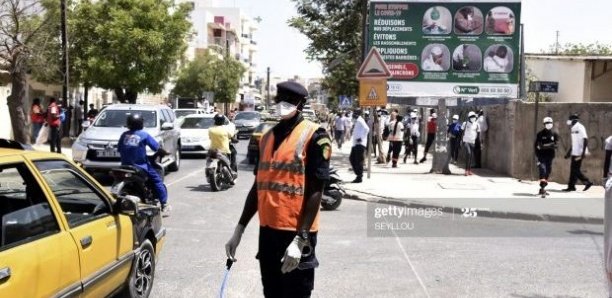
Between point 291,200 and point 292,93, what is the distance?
0.64 meters

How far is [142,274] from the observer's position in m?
5.54

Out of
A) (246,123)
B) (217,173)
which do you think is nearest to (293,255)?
(217,173)

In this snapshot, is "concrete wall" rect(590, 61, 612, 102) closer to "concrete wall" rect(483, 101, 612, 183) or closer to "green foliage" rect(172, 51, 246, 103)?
"concrete wall" rect(483, 101, 612, 183)

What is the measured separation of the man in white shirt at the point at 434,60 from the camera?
1767 cm

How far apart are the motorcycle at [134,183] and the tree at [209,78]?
49.7 metres

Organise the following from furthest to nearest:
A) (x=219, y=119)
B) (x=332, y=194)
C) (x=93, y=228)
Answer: (x=219, y=119) < (x=332, y=194) < (x=93, y=228)

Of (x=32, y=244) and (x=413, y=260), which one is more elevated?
(x=32, y=244)

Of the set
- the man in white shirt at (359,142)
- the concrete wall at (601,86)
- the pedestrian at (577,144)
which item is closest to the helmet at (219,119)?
the man in white shirt at (359,142)

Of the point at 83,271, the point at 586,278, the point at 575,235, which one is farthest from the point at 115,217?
the point at 575,235

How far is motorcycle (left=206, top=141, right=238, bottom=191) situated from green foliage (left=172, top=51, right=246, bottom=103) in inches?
1814

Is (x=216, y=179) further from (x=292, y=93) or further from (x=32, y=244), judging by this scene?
(x=32, y=244)

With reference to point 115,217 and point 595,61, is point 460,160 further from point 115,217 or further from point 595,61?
point 115,217

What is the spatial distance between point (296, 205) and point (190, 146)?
18182 millimetres

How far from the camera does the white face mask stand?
3.93 meters
